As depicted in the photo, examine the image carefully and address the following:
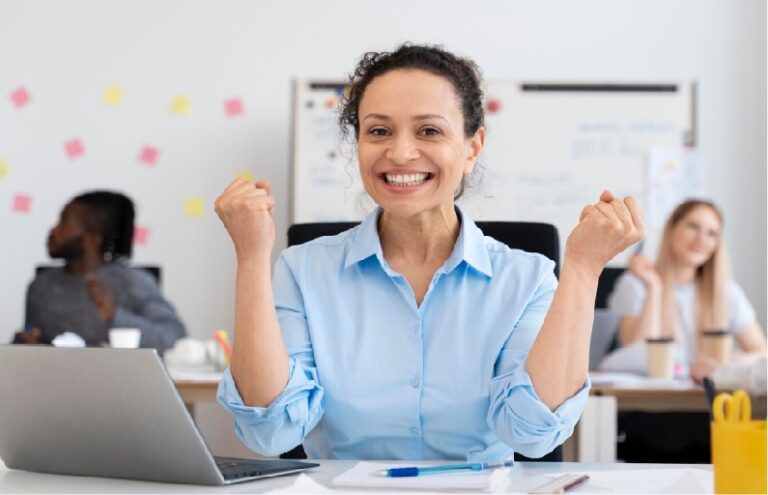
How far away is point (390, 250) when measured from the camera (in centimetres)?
164

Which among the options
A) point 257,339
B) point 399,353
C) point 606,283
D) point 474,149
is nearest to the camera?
point 257,339

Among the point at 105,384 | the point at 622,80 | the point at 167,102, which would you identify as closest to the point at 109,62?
the point at 167,102

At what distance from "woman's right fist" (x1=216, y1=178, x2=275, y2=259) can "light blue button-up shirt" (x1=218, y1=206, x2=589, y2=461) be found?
0.19 meters

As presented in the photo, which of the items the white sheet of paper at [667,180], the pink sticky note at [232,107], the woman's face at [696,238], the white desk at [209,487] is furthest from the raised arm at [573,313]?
the pink sticky note at [232,107]

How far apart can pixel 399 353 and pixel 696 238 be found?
8.03ft

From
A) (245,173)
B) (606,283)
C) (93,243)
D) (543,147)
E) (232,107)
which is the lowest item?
(606,283)

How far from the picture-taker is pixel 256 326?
4.63 feet

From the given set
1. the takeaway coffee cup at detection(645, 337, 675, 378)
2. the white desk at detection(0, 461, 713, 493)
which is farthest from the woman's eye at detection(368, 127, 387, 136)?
the takeaway coffee cup at detection(645, 337, 675, 378)

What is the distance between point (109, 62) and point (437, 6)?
142 cm

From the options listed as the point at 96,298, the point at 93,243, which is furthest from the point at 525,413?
the point at 93,243

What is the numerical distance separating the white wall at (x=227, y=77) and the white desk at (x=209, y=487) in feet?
11.0

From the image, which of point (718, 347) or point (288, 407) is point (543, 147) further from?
point (288, 407)

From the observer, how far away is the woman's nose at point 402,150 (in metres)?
1.53

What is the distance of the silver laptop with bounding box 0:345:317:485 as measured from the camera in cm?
107
